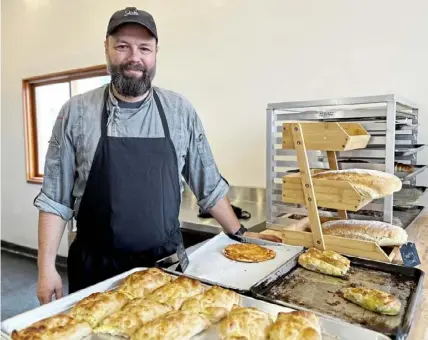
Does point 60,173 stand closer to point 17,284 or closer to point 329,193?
point 329,193

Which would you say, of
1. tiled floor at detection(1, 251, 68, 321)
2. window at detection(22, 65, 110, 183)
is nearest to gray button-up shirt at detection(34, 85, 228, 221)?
tiled floor at detection(1, 251, 68, 321)

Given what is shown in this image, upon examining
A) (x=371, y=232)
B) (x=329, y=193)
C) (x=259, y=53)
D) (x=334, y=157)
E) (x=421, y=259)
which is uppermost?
(x=259, y=53)

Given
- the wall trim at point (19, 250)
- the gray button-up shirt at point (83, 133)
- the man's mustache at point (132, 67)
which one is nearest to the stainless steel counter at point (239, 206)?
the gray button-up shirt at point (83, 133)

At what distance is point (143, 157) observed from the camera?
4.90 feet

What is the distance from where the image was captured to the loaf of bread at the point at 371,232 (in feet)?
4.47

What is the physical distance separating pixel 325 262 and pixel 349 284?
10 centimetres

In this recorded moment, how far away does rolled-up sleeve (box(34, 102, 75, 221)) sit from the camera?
1.55 metres

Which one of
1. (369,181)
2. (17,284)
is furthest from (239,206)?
(17,284)

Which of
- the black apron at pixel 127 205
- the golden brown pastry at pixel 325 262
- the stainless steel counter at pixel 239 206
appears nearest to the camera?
the golden brown pastry at pixel 325 262

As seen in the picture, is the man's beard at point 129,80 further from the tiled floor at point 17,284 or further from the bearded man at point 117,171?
the tiled floor at point 17,284

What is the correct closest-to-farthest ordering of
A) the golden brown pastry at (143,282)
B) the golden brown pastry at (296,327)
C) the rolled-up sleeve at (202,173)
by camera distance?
the golden brown pastry at (296,327), the golden brown pastry at (143,282), the rolled-up sleeve at (202,173)

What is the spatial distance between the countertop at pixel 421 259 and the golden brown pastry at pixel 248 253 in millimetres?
206

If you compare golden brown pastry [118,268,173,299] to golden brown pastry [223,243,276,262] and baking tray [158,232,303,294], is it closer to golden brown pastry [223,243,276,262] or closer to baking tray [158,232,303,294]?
baking tray [158,232,303,294]

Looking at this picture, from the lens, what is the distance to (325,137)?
4.48 feet
